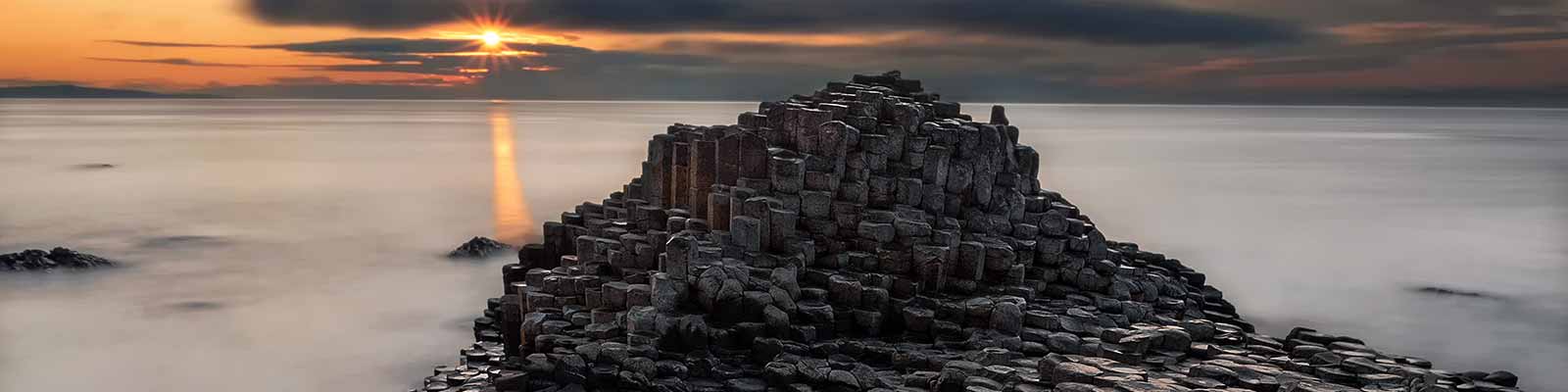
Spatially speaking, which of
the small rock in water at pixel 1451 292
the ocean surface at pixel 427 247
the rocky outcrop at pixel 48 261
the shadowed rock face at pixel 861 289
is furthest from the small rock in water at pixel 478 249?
the small rock in water at pixel 1451 292

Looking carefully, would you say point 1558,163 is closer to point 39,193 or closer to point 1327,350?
→ point 1327,350

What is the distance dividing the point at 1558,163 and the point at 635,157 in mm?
79582

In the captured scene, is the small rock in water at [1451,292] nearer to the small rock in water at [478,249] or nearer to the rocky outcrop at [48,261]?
the small rock in water at [478,249]

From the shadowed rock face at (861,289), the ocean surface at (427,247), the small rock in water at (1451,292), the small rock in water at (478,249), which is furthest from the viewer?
the small rock in water at (478,249)

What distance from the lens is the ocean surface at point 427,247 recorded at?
2545 cm

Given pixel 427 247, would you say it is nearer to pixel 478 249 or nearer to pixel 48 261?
pixel 478 249

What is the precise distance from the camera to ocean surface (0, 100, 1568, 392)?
25.5 metres

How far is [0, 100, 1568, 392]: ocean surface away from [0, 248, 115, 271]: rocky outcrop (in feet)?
2.58

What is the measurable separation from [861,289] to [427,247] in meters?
27.3

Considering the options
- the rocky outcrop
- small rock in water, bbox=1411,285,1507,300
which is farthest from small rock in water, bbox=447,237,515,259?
small rock in water, bbox=1411,285,1507,300

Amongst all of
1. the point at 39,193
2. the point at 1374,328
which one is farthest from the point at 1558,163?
the point at 39,193

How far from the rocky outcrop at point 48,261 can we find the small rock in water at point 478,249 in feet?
35.2

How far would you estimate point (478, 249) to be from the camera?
38.8m

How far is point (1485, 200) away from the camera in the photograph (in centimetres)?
6419
